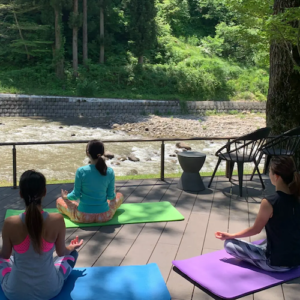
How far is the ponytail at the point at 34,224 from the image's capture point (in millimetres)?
2262

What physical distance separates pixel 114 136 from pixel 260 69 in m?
16.3

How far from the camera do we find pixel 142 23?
2542 centimetres

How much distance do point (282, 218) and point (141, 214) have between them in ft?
6.55

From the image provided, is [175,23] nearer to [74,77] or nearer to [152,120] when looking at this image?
[74,77]

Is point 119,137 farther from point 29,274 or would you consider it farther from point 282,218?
point 29,274

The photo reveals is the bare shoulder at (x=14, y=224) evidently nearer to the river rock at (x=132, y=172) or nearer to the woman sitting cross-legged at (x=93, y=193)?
the woman sitting cross-legged at (x=93, y=193)

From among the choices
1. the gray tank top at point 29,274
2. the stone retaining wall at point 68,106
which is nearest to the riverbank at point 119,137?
the stone retaining wall at point 68,106

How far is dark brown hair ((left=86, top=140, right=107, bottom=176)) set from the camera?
3.91 meters

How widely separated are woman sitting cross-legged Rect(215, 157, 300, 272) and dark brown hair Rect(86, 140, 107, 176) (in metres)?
1.64

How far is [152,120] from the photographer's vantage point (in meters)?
20.8

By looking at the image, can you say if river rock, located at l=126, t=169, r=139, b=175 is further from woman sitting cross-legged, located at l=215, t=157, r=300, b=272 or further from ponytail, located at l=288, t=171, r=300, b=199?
ponytail, located at l=288, t=171, r=300, b=199

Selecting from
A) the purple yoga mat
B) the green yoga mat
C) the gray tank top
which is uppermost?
the gray tank top

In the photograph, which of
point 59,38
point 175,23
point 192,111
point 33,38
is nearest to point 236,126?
point 192,111

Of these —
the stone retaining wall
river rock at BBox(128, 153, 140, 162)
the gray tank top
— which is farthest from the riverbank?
the gray tank top
